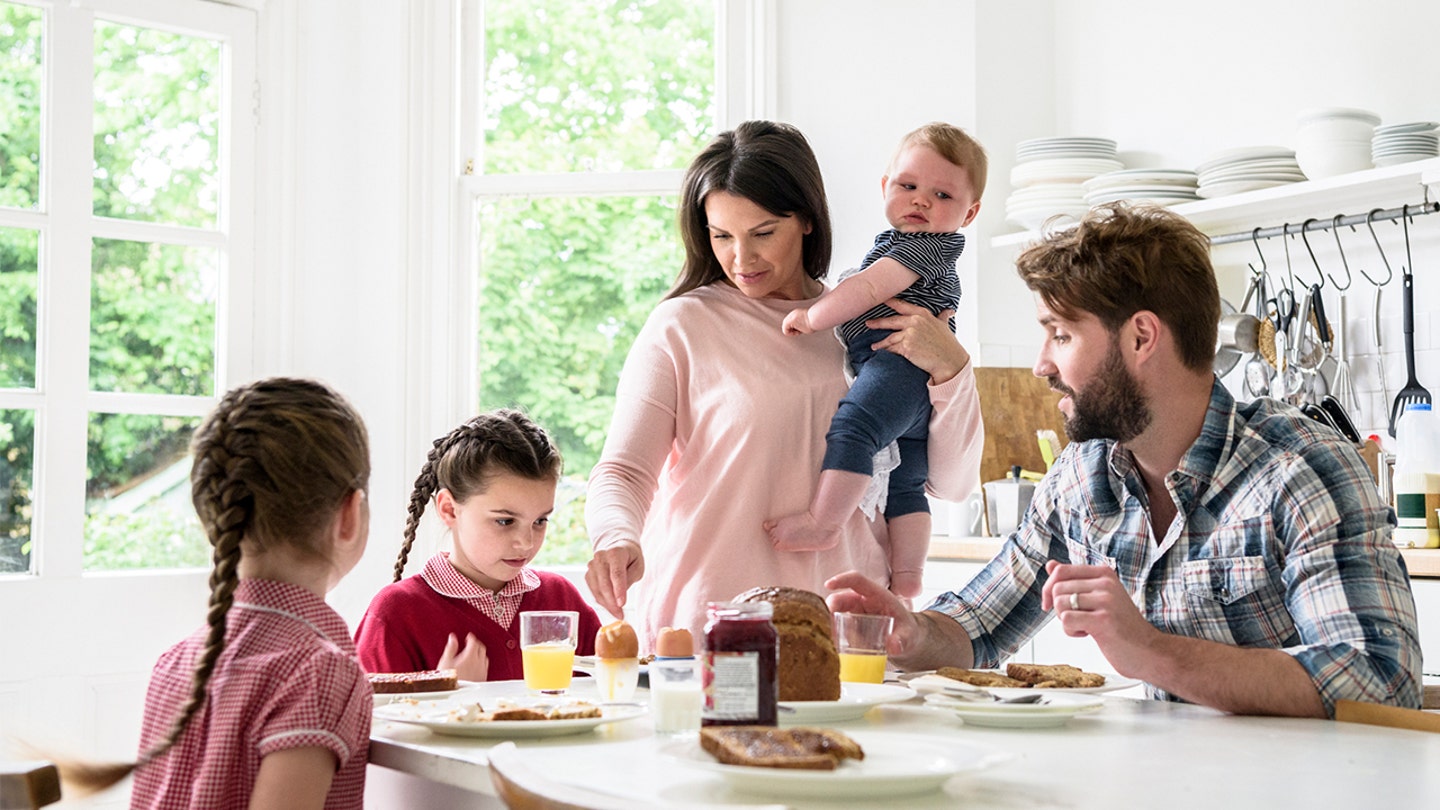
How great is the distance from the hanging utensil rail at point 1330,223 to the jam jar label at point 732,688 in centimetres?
240

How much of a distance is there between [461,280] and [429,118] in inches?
17.9

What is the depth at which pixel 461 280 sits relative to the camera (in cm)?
399

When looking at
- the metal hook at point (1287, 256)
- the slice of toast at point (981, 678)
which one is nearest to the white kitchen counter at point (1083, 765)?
the slice of toast at point (981, 678)

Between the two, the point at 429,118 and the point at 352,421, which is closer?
the point at 352,421

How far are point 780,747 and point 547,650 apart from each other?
0.58 metres

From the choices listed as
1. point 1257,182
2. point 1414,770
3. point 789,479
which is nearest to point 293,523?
point 789,479

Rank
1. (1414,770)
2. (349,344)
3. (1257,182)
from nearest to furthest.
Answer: (1414,770)
(1257,182)
(349,344)

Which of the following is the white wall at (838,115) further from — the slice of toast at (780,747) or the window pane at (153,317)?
the slice of toast at (780,747)

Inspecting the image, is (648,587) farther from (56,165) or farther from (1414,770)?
(56,165)

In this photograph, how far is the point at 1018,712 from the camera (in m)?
1.40

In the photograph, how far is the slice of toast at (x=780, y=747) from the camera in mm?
1064

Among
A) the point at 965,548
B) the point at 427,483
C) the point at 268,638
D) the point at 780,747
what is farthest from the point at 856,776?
the point at 965,548

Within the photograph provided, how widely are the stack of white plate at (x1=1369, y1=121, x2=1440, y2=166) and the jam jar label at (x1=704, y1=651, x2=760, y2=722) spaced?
2586 mm

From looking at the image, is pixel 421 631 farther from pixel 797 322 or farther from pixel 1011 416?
pixel 1011 416
